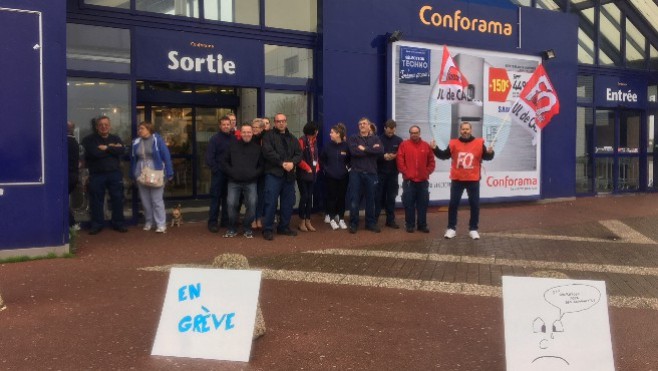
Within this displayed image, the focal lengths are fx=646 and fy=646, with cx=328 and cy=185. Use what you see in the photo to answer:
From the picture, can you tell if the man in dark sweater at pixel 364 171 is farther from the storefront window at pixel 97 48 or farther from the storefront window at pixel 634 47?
the storefront window at pixel 634 47

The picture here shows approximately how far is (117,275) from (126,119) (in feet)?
13.4

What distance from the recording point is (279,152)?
9.39m

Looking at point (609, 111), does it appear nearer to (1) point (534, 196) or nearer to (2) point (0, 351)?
(1) point (534, 196)

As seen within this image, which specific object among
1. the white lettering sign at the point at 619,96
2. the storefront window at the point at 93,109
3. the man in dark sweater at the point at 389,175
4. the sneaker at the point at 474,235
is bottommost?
the sneaker at the point at 474,235

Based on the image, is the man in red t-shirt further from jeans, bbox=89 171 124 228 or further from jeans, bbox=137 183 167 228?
jeans, bbox=89 171 124 228

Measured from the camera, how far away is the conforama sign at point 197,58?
10.2 m

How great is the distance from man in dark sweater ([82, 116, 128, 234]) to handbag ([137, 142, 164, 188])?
14.8 inches

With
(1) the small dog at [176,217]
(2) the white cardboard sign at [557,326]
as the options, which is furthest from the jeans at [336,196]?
(2) the white cardboard sign at [557,326]

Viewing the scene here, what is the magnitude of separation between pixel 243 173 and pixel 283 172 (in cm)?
58

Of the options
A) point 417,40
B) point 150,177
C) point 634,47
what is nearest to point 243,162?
point 150,177

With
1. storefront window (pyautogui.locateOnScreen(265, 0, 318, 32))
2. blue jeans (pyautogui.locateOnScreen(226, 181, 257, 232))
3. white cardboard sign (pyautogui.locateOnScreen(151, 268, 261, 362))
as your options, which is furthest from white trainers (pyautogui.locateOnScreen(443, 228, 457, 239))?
white cardboard sign (pyautogui.locateOnScreen(151, 268, 261, 362))

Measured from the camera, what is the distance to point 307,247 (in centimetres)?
872

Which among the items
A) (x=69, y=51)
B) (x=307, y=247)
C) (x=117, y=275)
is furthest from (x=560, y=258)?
(x=69, y=51)

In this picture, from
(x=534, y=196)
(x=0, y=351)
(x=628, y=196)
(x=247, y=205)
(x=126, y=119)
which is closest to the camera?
(x=0, y=351)
